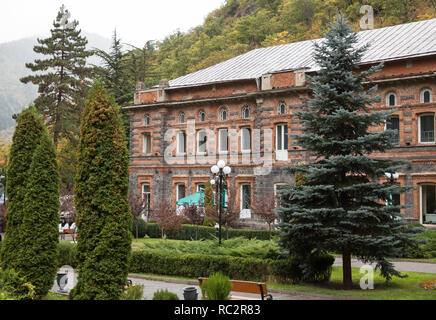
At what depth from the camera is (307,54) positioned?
112ft

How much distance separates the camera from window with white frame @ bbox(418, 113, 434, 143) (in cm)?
2706

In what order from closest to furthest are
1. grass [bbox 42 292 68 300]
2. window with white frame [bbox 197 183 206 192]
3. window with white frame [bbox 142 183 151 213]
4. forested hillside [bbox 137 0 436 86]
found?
grass [bbox 42 292 68 300] → window with white frame [bbox 197 183 206 192] → window with white frame [bbox 142 183 151 213] → forested hillside [bbox 137 0 436 86]

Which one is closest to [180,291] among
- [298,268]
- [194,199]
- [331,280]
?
[298,268]

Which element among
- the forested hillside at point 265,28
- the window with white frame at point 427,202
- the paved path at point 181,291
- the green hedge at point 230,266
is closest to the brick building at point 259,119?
the window with white frame at point 427,202

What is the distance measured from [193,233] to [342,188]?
16.2 meters

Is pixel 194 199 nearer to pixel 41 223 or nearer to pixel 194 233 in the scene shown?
pixel 194 233

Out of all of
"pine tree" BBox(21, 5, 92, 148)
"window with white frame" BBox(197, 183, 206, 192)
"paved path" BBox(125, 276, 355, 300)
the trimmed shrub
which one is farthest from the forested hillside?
the trimmed shrub

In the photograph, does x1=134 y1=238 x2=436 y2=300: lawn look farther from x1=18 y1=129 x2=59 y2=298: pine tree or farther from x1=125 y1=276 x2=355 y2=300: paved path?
x1=18 y1=129 x2=59 y2=298: pine tree

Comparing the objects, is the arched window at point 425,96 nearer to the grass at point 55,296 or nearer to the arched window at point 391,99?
the arched window at point 391,99

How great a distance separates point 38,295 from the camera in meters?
12.4

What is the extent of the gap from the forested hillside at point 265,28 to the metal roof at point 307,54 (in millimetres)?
20330

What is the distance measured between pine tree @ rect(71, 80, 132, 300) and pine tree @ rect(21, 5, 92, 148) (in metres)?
33.8

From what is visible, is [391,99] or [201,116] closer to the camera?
[391,99]
